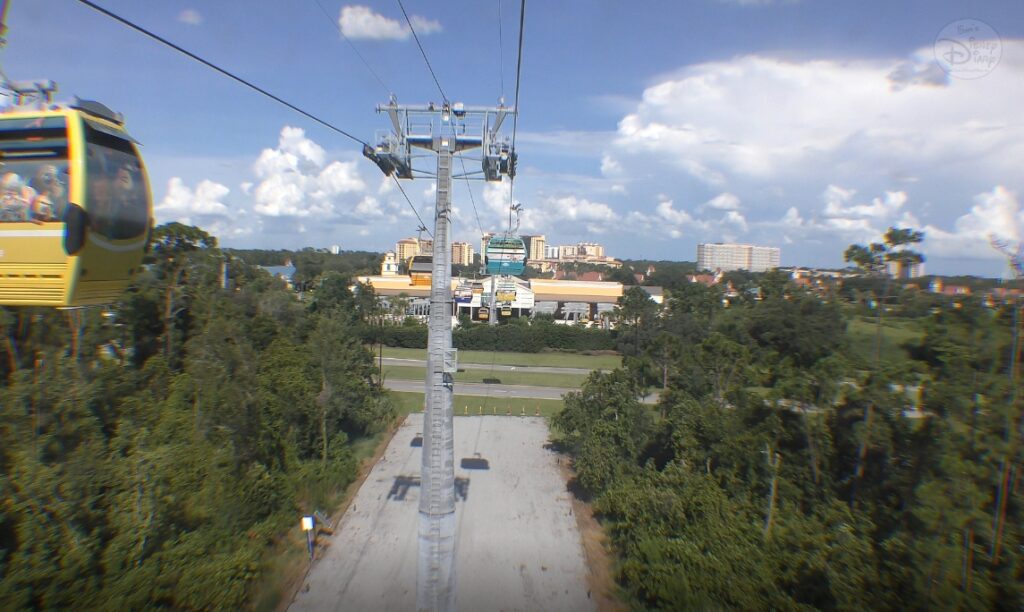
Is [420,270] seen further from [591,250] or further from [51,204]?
[591,250]

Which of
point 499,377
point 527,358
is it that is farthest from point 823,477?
point 527,358

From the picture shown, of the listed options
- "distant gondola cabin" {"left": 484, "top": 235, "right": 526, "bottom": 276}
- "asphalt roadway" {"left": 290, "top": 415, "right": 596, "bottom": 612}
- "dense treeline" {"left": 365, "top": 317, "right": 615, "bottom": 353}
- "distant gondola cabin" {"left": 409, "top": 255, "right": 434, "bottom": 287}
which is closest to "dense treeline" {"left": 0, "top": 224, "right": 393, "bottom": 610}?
"asphalt roadway" {"left": 290, "top": 415, "right": 596, "bottom": 612}

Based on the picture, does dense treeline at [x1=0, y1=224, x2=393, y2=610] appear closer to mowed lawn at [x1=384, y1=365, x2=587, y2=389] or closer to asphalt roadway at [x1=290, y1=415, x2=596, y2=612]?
asphalt roadway at [x1=290, y1=415, x2=596, y2=612]

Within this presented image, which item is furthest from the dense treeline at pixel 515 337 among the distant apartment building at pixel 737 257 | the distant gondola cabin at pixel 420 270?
the distant apartment building at pixel 737 257

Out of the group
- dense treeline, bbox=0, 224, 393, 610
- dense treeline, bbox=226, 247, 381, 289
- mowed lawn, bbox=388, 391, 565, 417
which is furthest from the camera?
dense treeline, bbox=226, 247, 381, 289

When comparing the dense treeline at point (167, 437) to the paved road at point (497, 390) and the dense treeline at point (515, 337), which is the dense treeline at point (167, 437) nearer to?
the paved road at point (497, 390)

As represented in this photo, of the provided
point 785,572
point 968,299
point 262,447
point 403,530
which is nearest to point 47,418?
point 262,447

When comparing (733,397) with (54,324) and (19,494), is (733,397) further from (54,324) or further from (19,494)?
(54,324)
